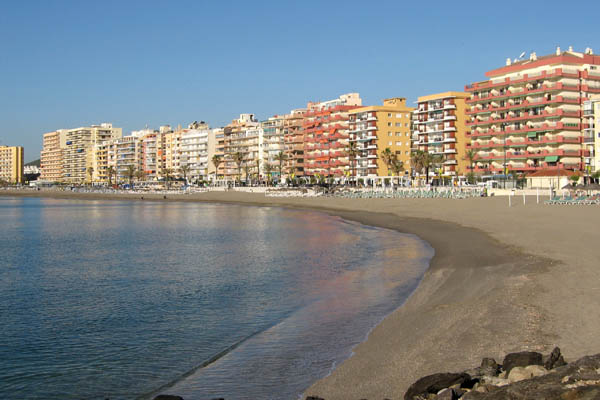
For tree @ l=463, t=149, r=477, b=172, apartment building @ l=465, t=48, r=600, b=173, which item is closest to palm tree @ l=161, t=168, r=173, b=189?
tree @ l=463, t=149, r=477, b=172

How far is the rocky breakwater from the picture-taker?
576 cm

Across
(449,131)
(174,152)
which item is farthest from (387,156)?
(174,152)

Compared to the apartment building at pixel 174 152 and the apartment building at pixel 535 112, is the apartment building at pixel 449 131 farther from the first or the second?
the apartment building at pixel 174 152

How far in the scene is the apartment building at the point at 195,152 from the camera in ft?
602

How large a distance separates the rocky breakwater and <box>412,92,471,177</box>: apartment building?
339 ft

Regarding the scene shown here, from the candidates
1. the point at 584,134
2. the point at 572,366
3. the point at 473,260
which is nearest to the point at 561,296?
the point at 572,366

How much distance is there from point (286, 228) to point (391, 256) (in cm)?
1817

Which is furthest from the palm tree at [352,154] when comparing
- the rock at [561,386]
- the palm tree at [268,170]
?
the rock at [561,386]

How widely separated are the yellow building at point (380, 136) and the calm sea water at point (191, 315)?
9556 cm

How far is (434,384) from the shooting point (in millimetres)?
6695

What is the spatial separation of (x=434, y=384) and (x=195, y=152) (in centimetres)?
18375

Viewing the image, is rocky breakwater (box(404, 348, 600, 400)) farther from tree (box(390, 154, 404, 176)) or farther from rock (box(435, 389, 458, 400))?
tree (box(390, 154, 404, 176))

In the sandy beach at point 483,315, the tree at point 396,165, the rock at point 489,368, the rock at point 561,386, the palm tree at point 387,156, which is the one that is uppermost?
the palm tree at point 387,156

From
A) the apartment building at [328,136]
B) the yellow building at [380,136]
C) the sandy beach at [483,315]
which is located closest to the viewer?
the sandy beach at [483,315]
